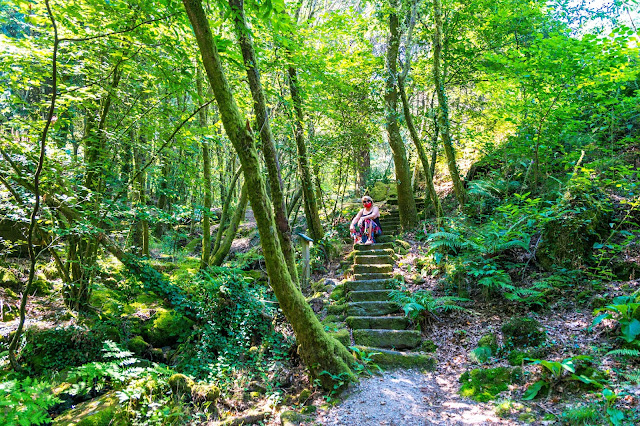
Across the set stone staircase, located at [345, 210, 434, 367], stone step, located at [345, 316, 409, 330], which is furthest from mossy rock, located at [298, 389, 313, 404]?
stone step, located at [345, 316, 409, 330]

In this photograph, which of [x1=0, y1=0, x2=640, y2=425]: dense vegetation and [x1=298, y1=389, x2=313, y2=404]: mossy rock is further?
[x1=298, y1=389, x2=313, y2=404]: mossy rock

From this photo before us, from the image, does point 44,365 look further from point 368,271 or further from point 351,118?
point 351,118

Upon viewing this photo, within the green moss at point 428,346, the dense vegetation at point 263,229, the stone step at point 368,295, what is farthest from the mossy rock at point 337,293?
the green moss at point 428,346

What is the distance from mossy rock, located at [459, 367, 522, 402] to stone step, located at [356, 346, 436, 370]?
647 mm

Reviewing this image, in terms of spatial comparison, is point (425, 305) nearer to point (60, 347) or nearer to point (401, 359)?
point (401, 359)

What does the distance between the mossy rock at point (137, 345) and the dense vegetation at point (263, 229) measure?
0.04 metres

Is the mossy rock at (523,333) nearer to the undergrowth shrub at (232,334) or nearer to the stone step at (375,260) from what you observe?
the undergrowth shrub at (232,334)

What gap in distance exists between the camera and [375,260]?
26.9 ft

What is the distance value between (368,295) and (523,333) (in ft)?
9.63

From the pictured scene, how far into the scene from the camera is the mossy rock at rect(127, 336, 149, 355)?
20.4 ft

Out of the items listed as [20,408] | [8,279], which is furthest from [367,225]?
[8,279]

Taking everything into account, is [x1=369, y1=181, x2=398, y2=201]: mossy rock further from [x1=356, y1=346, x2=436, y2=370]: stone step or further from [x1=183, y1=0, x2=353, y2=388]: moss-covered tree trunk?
[x1=183, y1=0, x2=353, y2=388]: moss-covered tree trunk

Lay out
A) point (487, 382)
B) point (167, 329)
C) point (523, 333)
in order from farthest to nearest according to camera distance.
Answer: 1. point (167, 329)
2. point (523, 333)
3. point (487, 382)

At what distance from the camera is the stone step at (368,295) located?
6.96 meters
